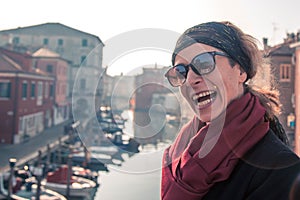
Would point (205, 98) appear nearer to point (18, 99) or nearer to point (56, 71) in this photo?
point (18, 99)

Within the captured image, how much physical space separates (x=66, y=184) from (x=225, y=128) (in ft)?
28.5

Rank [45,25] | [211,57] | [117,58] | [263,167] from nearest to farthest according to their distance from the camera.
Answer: [263,167]
[211,57]
[117,58]
[45,25]

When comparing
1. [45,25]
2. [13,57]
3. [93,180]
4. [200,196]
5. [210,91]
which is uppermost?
[45,25]

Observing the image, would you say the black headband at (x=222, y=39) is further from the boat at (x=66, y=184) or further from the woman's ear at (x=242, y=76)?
the boat at (x=66, y=184)

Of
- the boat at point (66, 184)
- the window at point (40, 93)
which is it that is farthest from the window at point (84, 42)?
the boat at point (66, 184)

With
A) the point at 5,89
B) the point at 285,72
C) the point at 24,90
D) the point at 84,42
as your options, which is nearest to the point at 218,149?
the point at 285,72

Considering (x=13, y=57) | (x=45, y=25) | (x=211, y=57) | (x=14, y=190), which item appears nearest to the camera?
(x=211, y=57)

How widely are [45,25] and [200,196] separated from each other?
93.9ft

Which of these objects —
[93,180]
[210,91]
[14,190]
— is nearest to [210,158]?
[210,91]

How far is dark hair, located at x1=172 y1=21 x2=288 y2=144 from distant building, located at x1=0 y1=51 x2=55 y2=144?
11752 millimetres

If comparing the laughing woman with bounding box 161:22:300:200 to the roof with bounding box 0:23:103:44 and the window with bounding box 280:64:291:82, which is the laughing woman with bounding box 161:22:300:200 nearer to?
the window with bounding box 280:64:291:82

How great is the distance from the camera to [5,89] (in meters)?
11.9

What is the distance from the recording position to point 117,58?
50.1 inches

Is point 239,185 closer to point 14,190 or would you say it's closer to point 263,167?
point 263,167
